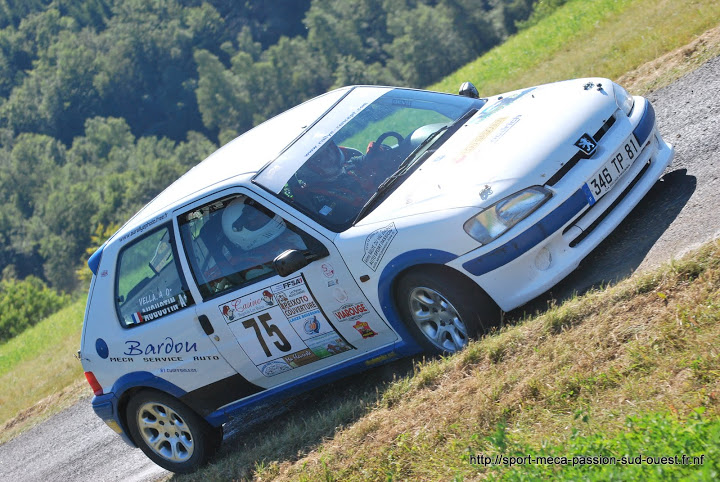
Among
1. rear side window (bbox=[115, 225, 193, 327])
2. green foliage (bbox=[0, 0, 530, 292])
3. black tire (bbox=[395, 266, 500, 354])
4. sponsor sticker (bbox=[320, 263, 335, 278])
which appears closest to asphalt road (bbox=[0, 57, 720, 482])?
black tire (bbox=[395, 266, 500, 354])

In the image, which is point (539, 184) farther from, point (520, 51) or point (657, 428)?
point (520, 51)

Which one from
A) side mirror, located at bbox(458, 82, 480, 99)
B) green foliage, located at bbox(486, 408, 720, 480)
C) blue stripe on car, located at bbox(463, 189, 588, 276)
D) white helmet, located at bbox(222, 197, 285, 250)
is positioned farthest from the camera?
side mirror, located at bbox(458, 82, 480, 99)

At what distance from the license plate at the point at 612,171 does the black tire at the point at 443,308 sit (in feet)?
3.33

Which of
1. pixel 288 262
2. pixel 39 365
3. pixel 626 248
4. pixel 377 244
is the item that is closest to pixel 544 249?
pixel 626 248

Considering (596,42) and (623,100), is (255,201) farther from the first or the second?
(596,42)

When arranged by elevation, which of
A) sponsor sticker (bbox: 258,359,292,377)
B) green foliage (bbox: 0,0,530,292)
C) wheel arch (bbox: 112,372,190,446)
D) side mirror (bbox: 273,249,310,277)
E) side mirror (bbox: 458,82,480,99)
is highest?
green foliage (bbox: 0,0,530,292)

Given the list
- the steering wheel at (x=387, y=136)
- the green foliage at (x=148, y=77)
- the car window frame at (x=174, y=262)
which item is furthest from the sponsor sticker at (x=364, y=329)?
the green foliage at (x=148, y=77)

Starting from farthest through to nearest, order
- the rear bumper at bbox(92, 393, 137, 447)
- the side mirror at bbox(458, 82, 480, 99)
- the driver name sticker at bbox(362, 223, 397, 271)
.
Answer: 1. the side mirror at bbox(458, 82, 480, 99)
2. the rear bumper at bbox(92, 393, 137, 447)
3. the driver name sticker at bbox(362, 223, 397, 271)

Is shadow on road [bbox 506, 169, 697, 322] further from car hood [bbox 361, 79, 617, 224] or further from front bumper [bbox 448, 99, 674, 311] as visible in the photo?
car hood [bbox 361, 79, 617, 224]

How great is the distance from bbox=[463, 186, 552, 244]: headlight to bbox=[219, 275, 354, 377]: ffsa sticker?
4.40 ft

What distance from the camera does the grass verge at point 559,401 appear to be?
12.8 ft

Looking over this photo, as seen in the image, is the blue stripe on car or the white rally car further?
the white rally car

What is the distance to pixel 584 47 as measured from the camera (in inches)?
610

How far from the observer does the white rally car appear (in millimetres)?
5684
